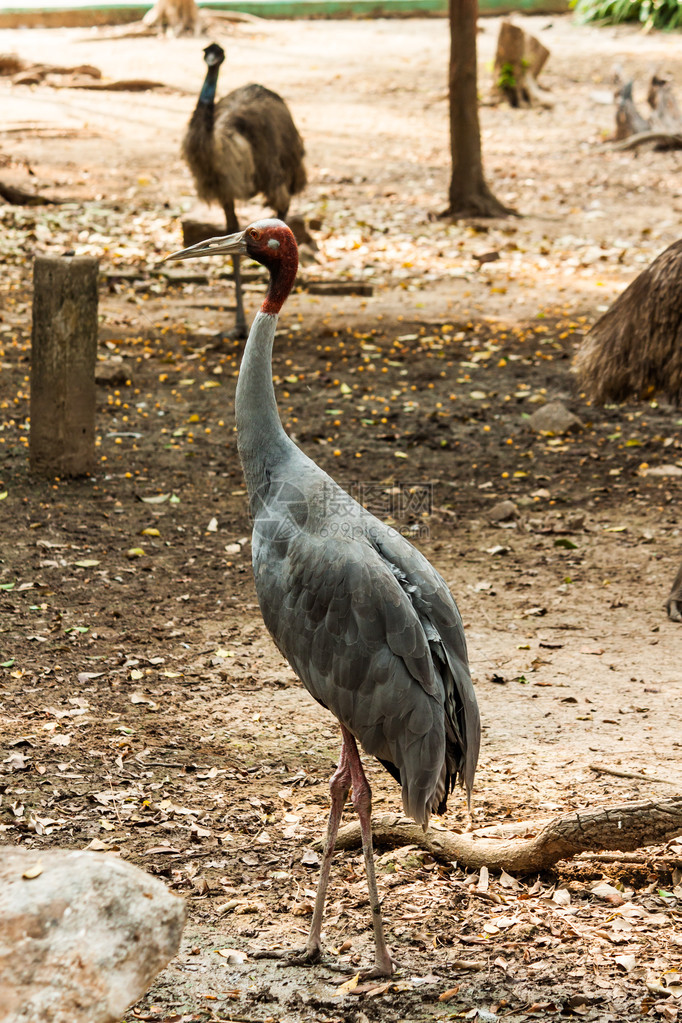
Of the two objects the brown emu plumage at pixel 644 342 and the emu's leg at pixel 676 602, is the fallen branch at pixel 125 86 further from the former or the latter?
the emu's leg at pixel 676 602

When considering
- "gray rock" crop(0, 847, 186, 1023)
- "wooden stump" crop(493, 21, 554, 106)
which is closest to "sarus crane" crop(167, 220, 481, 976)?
"gray rock" crop(0, 847, 186, 1023)

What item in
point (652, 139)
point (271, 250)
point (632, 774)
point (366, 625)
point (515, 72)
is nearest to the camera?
point (366, 625)

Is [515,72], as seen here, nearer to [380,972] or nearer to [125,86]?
[125,86]

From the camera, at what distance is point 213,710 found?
510 centimetres

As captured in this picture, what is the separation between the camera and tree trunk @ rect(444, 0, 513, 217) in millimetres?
13156

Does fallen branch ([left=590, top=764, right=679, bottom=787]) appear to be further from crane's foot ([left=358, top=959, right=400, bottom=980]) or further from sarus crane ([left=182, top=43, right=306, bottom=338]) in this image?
sarus crane ([left=182, top=43, right=306, bottom=338])

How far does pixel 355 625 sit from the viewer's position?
11.3 feet

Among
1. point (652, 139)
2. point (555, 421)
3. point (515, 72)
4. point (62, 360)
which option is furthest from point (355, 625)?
point (515, 72)

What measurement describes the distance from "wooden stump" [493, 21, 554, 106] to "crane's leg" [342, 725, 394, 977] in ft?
59.6

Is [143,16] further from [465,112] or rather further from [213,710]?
[213,710]

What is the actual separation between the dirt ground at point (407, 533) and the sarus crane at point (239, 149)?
115 cm

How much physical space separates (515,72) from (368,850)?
60.5 feet

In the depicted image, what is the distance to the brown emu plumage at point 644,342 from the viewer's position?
5.98 metres

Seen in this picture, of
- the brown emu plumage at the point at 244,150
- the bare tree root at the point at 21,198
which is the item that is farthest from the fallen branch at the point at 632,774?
the bare tree root at the point at 21,198
